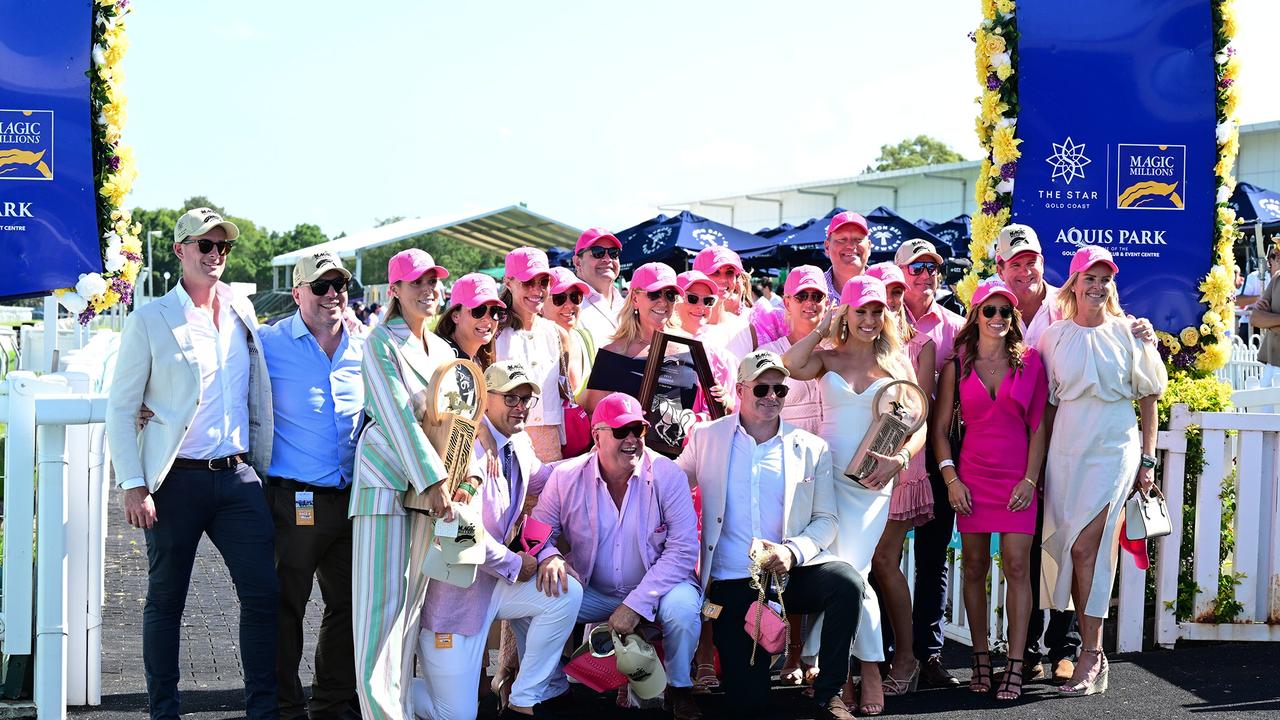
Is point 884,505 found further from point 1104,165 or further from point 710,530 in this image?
point 1104,165

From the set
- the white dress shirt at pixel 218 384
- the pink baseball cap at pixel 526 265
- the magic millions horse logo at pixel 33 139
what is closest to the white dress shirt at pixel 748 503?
the pink baseball cap at pixel 526 265

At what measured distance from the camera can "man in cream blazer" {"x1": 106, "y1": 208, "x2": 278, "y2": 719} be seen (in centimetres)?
513

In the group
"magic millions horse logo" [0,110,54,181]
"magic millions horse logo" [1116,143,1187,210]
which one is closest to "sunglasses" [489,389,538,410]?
"magic millions horse logo" [0,110,54,181]

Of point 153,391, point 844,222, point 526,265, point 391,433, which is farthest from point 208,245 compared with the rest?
point 844,222

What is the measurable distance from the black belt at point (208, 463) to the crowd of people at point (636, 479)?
0.5 inches

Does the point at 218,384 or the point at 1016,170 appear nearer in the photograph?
the point at 218,384

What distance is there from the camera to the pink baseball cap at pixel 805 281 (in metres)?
6.52

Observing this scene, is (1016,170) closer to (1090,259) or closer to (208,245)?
(1090,259)

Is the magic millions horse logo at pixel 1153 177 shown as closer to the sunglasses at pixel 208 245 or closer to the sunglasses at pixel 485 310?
the sunglasses at pixel 485 310

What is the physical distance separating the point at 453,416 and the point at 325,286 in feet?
2.69

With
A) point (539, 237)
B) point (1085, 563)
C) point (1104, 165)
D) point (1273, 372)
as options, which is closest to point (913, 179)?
point (539, 237)

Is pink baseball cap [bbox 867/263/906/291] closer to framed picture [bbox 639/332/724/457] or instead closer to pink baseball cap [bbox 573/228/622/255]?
framed picture [bbox 639/332/724/457]

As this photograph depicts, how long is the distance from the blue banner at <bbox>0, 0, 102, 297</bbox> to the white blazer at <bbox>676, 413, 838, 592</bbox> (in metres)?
4.37

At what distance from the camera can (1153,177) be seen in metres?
8.09
